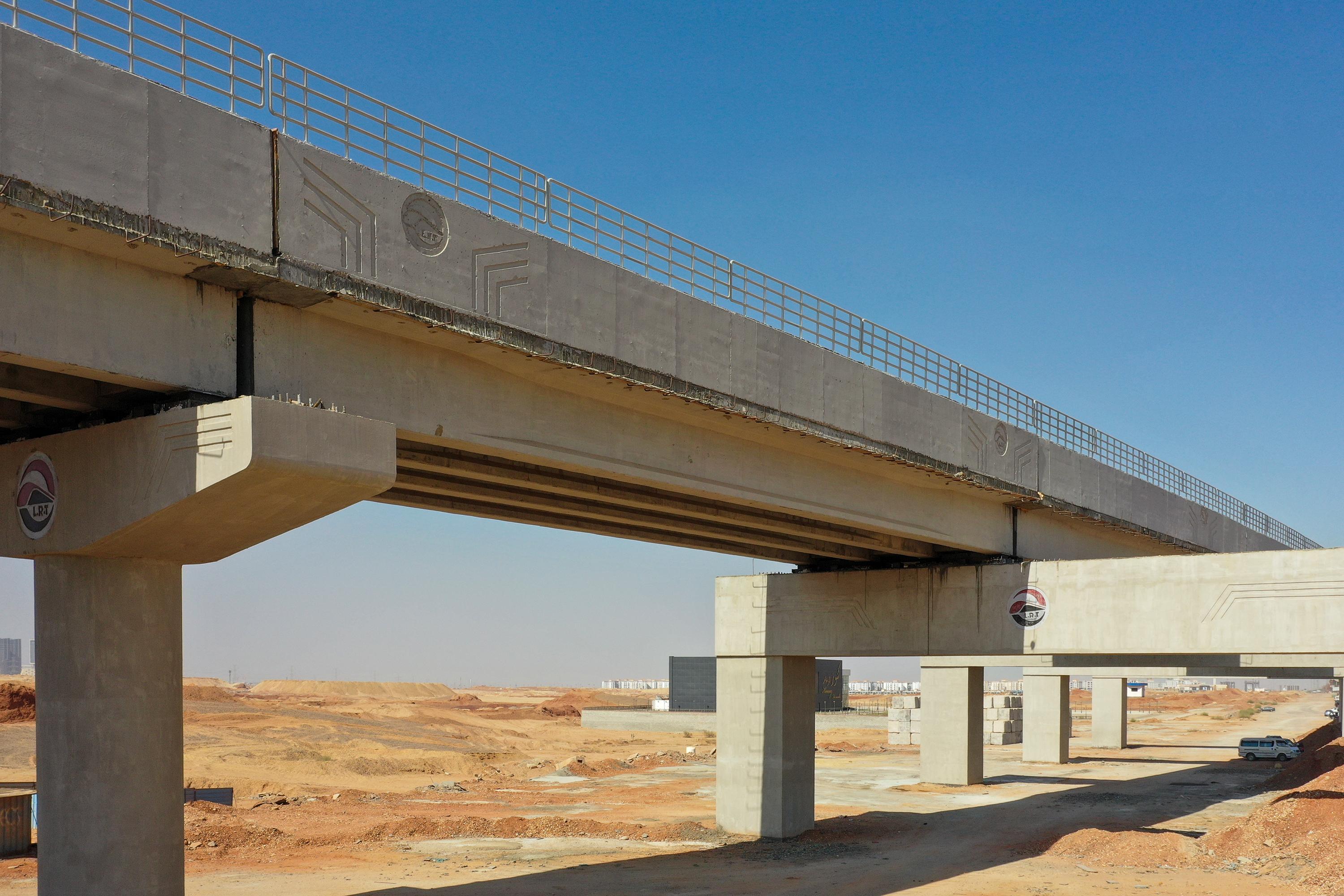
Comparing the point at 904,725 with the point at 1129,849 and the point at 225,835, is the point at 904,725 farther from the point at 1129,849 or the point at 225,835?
→ the point at 225,835

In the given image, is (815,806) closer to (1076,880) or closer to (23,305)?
(1076,880)

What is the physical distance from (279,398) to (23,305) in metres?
2.80

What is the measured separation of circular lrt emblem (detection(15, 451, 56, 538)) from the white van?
5922cm

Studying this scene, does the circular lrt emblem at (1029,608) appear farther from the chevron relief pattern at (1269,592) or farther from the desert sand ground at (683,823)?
the desert sand ground at (683,823)

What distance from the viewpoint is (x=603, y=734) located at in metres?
81.4

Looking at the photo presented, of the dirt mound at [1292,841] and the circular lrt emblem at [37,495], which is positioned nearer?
the circular lrt emblem at [37,495]

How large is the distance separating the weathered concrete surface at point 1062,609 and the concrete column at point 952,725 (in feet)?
33.3

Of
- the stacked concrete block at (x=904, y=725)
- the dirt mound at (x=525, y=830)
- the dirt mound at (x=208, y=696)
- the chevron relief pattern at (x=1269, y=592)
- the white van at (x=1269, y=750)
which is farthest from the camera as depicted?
the dirt mound at (x=208, y=696)

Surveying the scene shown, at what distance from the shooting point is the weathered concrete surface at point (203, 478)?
38.2 ft

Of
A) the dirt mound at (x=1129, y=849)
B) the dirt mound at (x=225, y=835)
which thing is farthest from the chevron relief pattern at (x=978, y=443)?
the dirt mound at (x=225, y=835)

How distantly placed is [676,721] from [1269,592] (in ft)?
207

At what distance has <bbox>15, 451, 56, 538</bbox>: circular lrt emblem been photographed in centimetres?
1285

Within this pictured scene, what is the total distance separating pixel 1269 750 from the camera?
58844 millimetres

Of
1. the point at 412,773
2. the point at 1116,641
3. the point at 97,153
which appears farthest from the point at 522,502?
the point at 412,773
